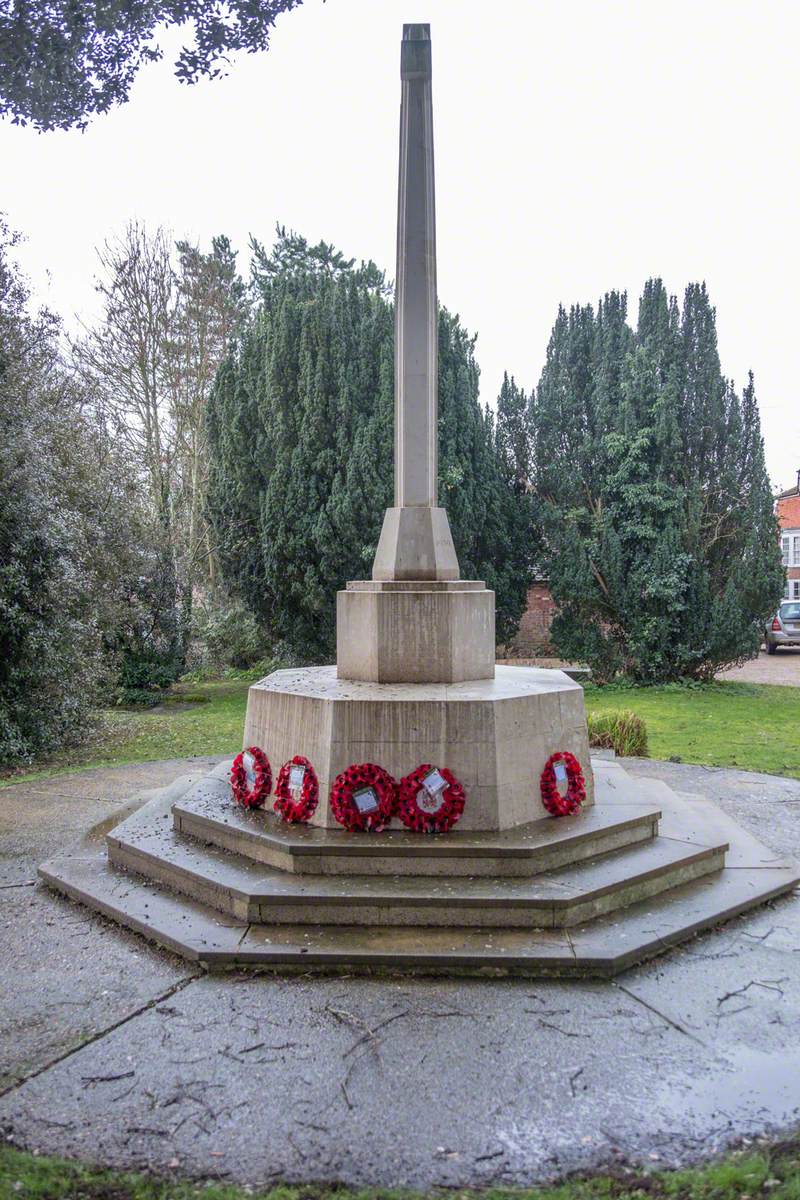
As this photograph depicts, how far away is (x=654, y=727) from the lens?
37.0ft

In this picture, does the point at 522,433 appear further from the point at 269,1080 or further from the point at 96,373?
the point at 269,1080

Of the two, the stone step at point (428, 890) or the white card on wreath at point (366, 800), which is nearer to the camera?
the stone step at point (428, 890)

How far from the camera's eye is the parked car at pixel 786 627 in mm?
24516

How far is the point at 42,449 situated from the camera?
959 centimetres

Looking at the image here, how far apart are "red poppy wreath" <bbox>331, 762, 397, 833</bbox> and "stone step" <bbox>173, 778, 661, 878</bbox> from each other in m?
0.06

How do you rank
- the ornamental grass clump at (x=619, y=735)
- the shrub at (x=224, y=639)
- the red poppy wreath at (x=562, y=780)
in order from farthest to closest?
the shrub at (x=224, y=639), the ornamental grass clump at (x=619, y=735), the red poppy wreath at (x=562, y=780)

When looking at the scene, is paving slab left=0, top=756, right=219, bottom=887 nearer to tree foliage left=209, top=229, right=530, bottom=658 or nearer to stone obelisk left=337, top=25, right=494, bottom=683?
stone obelisk left=337, top=25, right=494, bottom=683

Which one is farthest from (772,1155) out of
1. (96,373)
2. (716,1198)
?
(96,373)

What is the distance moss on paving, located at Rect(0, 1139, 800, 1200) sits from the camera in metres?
2.19

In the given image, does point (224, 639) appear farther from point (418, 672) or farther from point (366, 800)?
point (366, 800)

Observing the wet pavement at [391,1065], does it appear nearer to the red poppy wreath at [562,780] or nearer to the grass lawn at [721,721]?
the red poppy wreath at [562,780]

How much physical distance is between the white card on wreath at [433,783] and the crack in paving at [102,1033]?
144cm

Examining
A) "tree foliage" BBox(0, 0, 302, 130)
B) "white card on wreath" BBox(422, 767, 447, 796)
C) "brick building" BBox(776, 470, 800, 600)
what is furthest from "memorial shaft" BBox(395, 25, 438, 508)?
"brick building" BBox(776, 470, 800, 600)

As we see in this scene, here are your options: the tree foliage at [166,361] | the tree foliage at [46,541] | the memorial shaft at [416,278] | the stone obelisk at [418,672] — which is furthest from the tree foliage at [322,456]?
the memorial shaft at [416,278]
